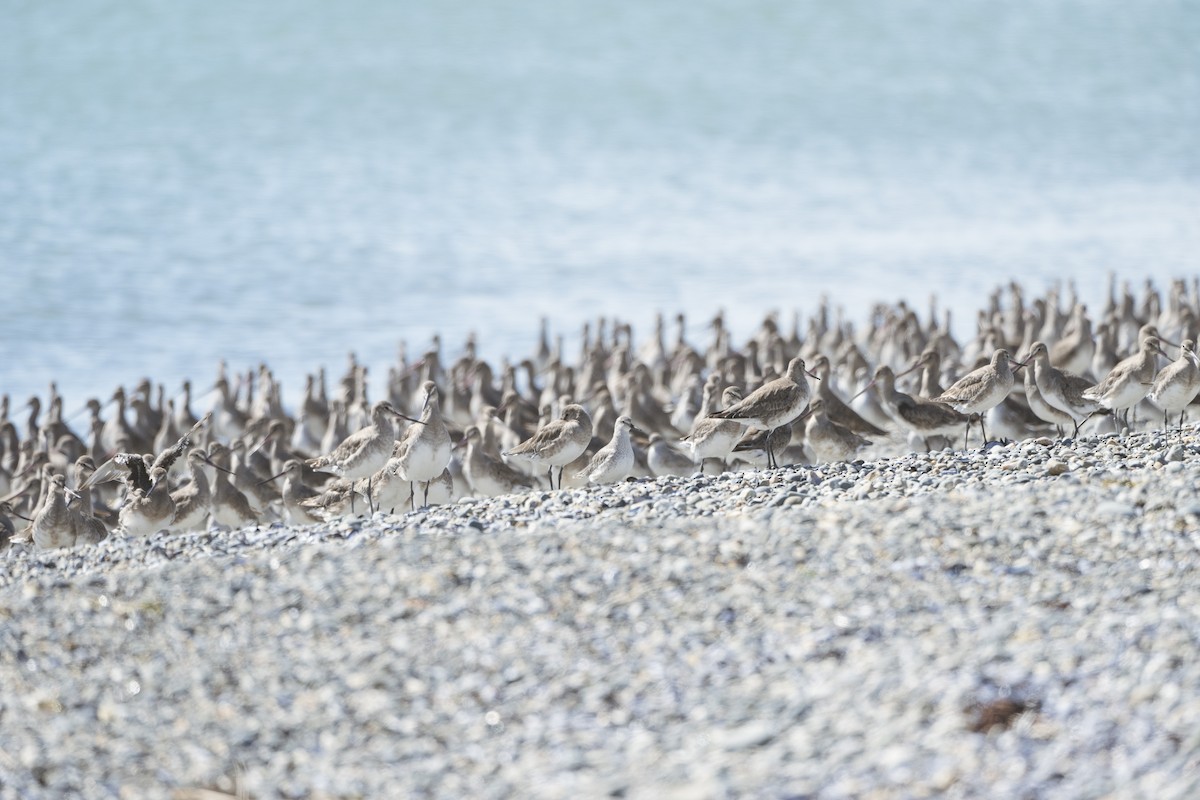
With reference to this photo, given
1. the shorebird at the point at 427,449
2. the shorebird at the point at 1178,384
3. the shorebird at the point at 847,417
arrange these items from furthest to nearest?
the shorebird at the point at 847,417 → the shorebird at the point at 1178,384 → the shorebird at the point at 427,449

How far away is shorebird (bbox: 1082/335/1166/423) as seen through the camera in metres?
12.0

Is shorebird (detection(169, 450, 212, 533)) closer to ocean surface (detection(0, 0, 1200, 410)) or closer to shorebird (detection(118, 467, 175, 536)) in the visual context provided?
shorebird (detection(118, 467, 175, 536))

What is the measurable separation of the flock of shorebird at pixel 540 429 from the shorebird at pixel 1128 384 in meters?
0.02

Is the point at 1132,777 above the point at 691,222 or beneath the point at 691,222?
beneath

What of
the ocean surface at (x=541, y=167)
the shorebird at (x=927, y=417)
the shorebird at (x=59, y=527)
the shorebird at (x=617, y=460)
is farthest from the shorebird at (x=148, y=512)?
the ocean surface at (x=541, y=167)

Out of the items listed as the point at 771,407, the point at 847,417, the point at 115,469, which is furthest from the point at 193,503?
the point at 847,417

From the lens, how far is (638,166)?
4188 centimetres

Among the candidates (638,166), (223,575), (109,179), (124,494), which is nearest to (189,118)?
(109,179)

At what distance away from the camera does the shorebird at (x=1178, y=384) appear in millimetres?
11695

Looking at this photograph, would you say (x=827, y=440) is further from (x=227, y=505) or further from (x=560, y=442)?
(x=227, y=505)

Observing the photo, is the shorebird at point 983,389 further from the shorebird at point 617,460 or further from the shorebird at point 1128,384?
the shorebird at point 617,460

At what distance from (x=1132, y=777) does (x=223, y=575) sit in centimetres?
460

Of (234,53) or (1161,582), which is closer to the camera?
(1161,582)

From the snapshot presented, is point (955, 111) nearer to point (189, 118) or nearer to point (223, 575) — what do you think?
point (189, 118)
